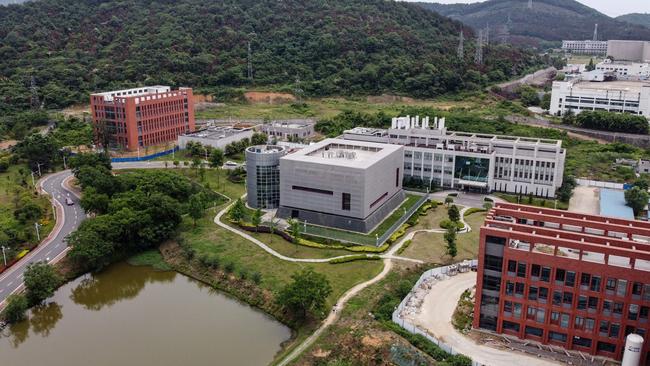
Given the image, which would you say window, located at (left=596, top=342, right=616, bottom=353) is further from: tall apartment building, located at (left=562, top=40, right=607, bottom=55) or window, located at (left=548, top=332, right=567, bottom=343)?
tall apartment building, located at (left=562, top=40, right=607, bottom=55)

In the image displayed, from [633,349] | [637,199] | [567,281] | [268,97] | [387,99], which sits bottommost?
[633,349]

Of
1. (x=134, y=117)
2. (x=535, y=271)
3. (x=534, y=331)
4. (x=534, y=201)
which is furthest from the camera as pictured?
(x=134, y=117)

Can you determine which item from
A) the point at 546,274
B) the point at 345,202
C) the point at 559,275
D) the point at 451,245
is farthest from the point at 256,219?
the point at 559,275

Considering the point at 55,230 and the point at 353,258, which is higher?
the point at 55,230

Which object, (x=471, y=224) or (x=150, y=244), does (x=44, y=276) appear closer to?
(x=150, y=244)

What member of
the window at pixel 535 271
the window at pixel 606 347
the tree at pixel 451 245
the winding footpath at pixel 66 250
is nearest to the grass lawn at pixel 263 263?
the winding footpath at pixel 66 250

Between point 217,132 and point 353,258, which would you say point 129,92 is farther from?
point 353,258

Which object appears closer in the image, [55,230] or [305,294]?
[305,294]

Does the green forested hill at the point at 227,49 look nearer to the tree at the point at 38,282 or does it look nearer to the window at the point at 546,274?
the tree at the point at 38,282
